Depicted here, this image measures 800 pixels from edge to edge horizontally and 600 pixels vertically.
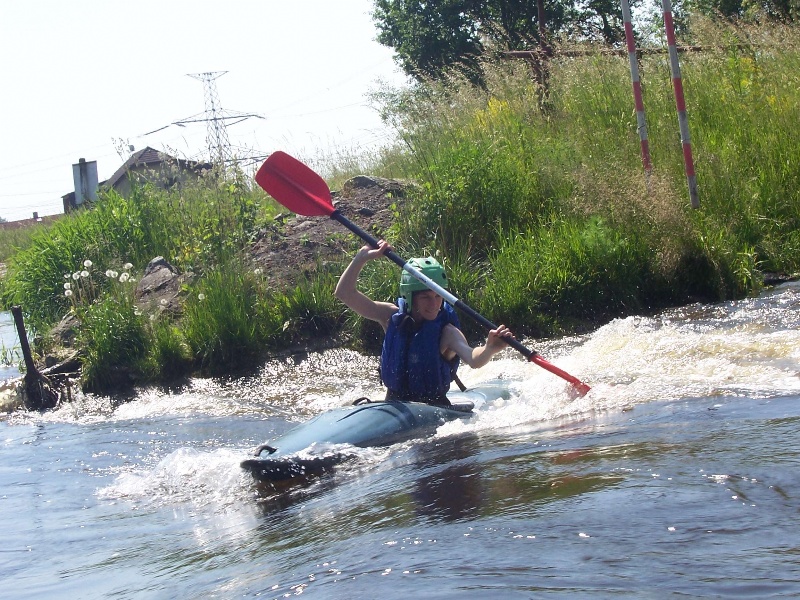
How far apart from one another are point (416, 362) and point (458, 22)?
Answer: 20.0 m

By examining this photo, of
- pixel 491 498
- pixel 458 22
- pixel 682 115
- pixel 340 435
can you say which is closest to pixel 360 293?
pixel 340 435

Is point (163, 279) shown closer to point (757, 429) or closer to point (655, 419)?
point (655, 419)

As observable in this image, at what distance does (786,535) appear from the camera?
8.59ft

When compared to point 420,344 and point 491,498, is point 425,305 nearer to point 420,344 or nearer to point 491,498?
point 420,344

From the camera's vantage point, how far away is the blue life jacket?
5.29 m

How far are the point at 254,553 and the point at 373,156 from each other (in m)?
8.97

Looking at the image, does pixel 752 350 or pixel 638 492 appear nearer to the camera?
pixel 638 492

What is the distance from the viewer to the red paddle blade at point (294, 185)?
6754 mm

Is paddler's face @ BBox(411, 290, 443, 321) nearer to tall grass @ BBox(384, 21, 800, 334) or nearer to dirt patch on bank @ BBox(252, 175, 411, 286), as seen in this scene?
tall grass @ BBox(384, 21, 800, 334)

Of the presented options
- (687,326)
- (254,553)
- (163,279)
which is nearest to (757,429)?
(254,553)

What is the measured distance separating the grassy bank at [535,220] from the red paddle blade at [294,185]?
146cm

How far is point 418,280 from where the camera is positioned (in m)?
5.46

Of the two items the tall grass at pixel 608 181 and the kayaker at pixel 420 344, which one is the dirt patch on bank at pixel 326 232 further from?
the kayaker at pixel 420 344

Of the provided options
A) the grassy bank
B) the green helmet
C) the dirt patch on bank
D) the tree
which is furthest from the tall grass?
the tree
